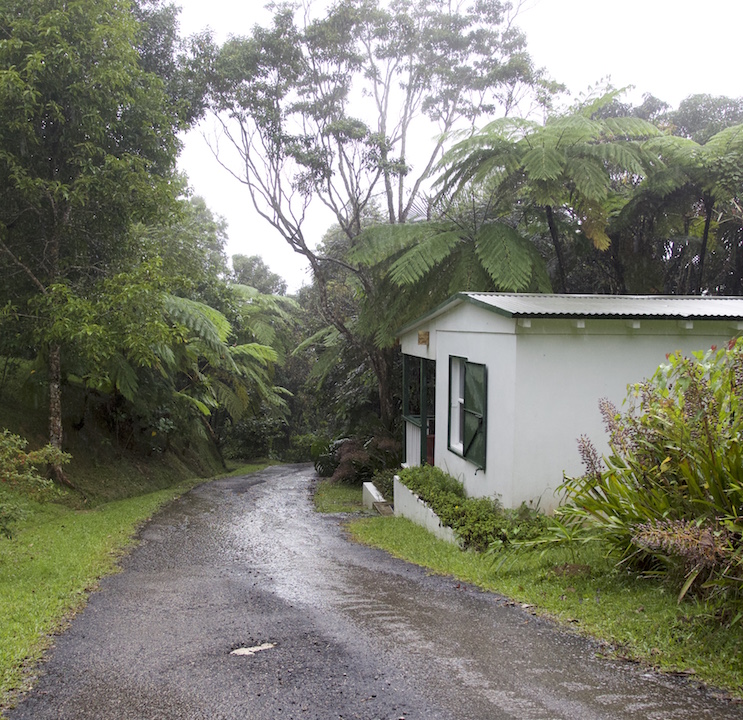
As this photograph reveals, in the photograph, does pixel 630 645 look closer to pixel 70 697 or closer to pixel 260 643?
pixel 260 643

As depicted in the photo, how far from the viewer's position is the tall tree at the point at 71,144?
9.89m

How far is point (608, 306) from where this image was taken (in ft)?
26.9

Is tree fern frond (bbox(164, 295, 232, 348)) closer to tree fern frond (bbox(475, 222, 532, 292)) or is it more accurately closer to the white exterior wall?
tree fern frond (bbox(475, 222, 532, 292))

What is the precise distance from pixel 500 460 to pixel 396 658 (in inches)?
166

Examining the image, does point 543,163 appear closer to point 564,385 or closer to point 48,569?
point 564,385

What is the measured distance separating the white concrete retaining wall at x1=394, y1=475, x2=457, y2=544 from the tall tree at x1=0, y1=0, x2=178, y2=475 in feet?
18.7

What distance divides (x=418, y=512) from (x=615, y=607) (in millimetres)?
5377

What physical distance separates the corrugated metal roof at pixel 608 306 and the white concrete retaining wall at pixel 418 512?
107 inches

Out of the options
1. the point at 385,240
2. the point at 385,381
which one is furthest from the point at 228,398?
the point at 385,240

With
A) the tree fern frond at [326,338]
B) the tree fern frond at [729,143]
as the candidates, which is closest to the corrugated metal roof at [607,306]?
the tree fern frond at [729,143]

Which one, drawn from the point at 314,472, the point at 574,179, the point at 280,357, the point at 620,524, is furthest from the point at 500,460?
the point at 280,357

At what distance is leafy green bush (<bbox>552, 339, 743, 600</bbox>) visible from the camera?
4.11m

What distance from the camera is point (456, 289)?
11422 mm

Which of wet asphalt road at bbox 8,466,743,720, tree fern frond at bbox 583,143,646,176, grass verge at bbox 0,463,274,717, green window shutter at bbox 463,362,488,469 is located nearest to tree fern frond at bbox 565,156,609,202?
tree fern frond at bbox 583,143,646,176
